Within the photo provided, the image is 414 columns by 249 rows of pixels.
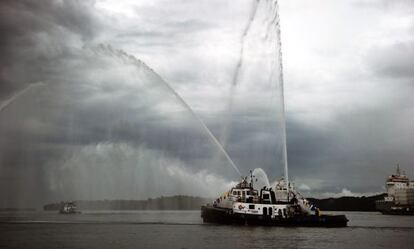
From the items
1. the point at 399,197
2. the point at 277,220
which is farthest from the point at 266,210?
the point at 399,197

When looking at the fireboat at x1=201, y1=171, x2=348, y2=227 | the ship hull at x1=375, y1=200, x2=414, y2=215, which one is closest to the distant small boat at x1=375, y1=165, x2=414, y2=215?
the ship hull at x1=375, y1=200, x2=414, y2=215

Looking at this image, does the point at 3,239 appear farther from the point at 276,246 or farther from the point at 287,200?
the point at 287,200

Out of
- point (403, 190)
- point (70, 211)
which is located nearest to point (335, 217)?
point (403, 190)

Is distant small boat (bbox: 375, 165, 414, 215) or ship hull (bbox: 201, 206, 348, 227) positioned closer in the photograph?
ship hull (bbox: 201, 206, 348, 227)

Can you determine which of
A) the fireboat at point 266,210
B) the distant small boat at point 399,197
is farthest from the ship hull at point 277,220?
the distant small boat at point 399,197

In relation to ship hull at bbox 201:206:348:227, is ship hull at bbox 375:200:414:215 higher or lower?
lower

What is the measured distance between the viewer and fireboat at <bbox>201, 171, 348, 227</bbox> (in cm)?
6800

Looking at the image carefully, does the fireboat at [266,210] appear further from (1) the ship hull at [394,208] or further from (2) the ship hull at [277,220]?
(1) the ship hull at [394,208]

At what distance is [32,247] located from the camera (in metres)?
47.5

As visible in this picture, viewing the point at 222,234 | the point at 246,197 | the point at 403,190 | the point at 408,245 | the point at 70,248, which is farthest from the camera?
the point at 403,190

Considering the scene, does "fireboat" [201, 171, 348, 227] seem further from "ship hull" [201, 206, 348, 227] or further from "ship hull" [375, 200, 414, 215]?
"ship hull" [375, 200, 414, 215]

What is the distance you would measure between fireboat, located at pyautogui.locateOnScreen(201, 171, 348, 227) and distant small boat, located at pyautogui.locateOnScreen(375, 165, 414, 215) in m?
105

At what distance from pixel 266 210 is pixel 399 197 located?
11677 centimetres

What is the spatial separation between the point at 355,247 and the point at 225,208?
26.8 m
